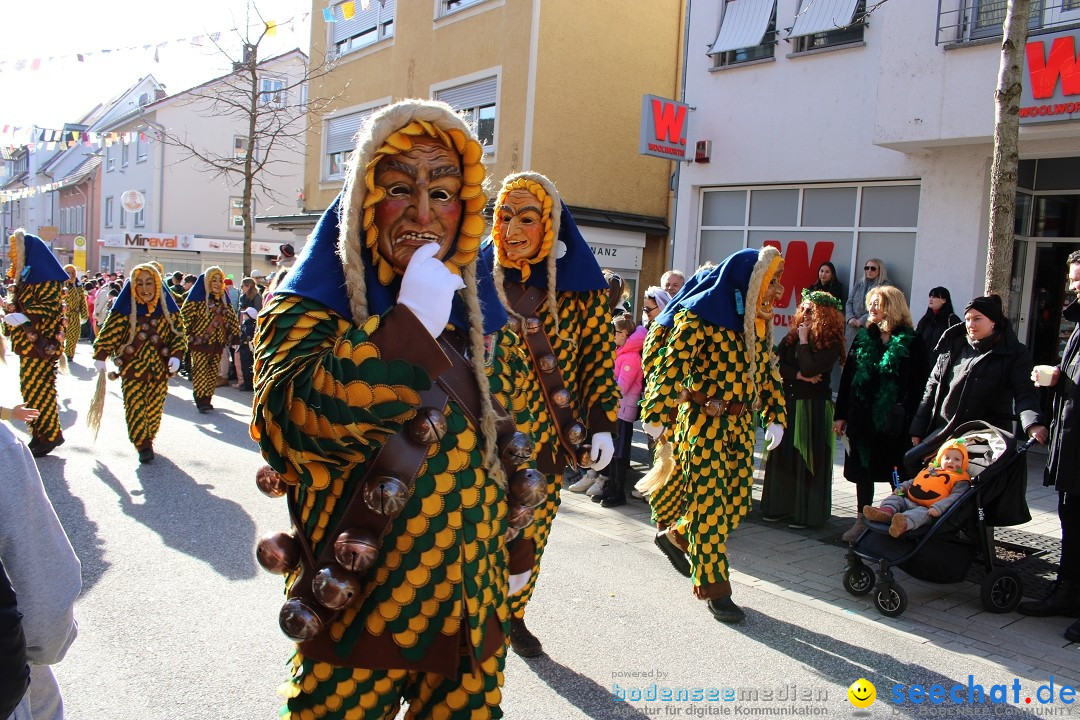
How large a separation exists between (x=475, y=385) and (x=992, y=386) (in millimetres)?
4412

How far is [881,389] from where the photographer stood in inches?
252

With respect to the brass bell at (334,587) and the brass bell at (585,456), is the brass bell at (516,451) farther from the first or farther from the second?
the brass bell at (585,456)

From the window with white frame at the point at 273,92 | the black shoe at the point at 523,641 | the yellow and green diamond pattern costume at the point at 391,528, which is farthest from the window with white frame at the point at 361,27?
the yellow and green diamond pattern costume at the point at 391,528

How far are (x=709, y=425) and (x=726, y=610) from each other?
103 centimetres

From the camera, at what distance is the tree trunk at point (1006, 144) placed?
6078mm

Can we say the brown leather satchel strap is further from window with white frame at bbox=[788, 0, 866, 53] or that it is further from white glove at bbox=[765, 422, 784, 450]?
window with white frame at bbox=[788, 0, 866, 53]

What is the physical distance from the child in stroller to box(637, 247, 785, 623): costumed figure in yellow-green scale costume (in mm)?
836

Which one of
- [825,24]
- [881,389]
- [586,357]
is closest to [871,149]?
[825,24]

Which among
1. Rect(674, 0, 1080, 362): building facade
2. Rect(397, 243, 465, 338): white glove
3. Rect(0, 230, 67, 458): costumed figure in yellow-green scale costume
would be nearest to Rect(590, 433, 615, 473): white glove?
Rect(397, 243, 465, 338): white glove

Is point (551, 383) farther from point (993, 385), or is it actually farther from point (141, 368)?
point (141, 368)

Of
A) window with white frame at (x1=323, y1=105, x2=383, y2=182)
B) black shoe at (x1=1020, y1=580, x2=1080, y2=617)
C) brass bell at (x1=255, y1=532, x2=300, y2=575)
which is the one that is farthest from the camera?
window with white frame at (x1=323, y1=105, x2=383, y2=182)

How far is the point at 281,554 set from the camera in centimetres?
203

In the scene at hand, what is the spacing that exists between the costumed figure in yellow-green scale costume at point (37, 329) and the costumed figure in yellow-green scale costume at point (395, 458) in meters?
7.42

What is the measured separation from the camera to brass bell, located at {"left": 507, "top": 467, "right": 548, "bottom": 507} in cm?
223
